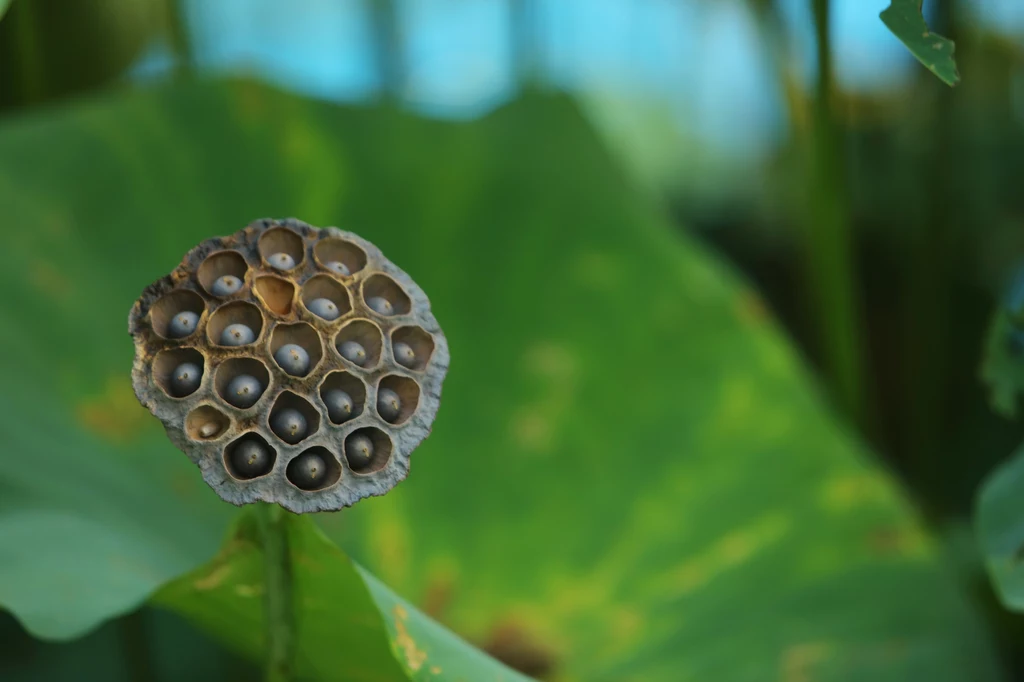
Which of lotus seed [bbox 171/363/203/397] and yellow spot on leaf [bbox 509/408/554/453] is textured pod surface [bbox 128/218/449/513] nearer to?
lotus seed [bbox 171/363/203/397]

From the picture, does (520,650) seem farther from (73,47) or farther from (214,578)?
(73,47)

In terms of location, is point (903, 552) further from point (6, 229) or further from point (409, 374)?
point (6, 229)

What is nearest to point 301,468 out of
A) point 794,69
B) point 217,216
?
point 217,216

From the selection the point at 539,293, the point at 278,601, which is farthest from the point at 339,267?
the point at 539,293

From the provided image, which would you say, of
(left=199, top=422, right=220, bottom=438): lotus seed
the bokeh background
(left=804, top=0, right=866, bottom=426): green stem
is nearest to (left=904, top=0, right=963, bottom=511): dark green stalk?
the bokeh background

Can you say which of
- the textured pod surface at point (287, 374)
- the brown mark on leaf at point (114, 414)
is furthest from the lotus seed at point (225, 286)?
the brown mark on leaf at point (114, 414)

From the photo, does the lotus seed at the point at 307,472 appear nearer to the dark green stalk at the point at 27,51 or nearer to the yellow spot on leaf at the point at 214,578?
the yellow spot on leaf at the point at 214,578
